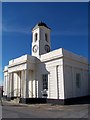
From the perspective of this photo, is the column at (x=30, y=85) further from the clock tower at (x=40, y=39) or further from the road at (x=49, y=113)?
the road at (x=49, y=113)

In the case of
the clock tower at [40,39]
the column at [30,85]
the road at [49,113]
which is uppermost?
the clock tower at [40,39]

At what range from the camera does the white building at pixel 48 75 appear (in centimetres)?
1753

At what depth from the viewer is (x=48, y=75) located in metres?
18.9

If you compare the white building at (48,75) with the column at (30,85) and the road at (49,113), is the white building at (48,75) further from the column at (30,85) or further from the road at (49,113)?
the road at (49,113)

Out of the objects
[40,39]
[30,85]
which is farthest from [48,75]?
[40,39]

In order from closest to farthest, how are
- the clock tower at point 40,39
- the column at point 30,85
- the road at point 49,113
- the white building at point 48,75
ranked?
1. the road at point 49,113
2. the white building at point 48,75
3. the column at point 30,85
4. the clock tower at point 40,39

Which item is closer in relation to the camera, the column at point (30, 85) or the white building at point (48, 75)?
the white building at point (48, 75)

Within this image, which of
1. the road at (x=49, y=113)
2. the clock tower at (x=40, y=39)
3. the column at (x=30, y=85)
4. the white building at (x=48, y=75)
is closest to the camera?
the road at (x=49, y=113)

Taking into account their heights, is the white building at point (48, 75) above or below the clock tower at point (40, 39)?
below

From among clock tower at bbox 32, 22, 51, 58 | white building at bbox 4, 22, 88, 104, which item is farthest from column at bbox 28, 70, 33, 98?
clock tower at bbox 32, 22, 51, 58

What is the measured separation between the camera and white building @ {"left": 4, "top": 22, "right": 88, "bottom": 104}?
1753 centimetres

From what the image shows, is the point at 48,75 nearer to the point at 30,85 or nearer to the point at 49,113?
the point at 30,85

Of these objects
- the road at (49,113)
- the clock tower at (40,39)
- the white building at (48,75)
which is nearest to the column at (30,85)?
the white building at (48,75)

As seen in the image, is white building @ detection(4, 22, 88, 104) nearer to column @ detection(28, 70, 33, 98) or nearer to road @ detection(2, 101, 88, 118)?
column @ detection(28, 70, 33, 98)
